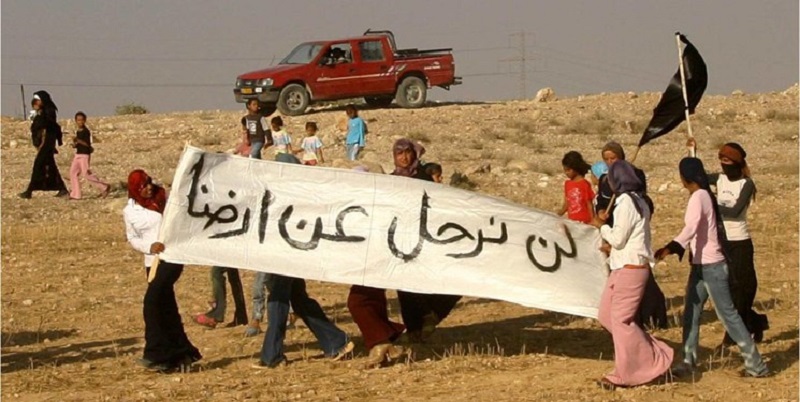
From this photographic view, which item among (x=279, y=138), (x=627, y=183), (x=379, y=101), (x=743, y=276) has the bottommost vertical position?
(x=743, y=276)

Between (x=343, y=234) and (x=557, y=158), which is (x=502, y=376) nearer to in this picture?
(x=343, y=234)

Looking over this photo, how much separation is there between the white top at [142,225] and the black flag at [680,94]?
3.56 m

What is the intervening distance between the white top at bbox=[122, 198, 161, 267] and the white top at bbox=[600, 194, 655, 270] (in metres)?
3.10

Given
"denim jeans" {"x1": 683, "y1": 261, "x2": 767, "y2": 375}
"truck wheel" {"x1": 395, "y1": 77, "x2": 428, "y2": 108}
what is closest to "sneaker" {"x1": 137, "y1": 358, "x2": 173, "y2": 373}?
"denim jeans" {"x1": 683, "y1": 261, "x2": 767, "y2": 375}

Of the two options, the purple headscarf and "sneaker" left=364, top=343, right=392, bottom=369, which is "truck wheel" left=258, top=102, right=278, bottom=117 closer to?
the purple headscarf

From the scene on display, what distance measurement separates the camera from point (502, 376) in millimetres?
9992

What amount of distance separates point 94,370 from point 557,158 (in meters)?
18.6

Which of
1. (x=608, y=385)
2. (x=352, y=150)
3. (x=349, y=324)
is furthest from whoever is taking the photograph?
(x=352, y=150)

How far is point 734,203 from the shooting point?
10.3 metres

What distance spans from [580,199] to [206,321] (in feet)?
10.7

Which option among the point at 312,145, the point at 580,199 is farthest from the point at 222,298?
→ the point at 312,145

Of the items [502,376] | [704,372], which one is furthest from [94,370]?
[704,372]

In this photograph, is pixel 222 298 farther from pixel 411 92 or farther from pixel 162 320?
pixel 411 92

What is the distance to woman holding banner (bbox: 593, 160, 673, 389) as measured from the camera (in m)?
9.12
